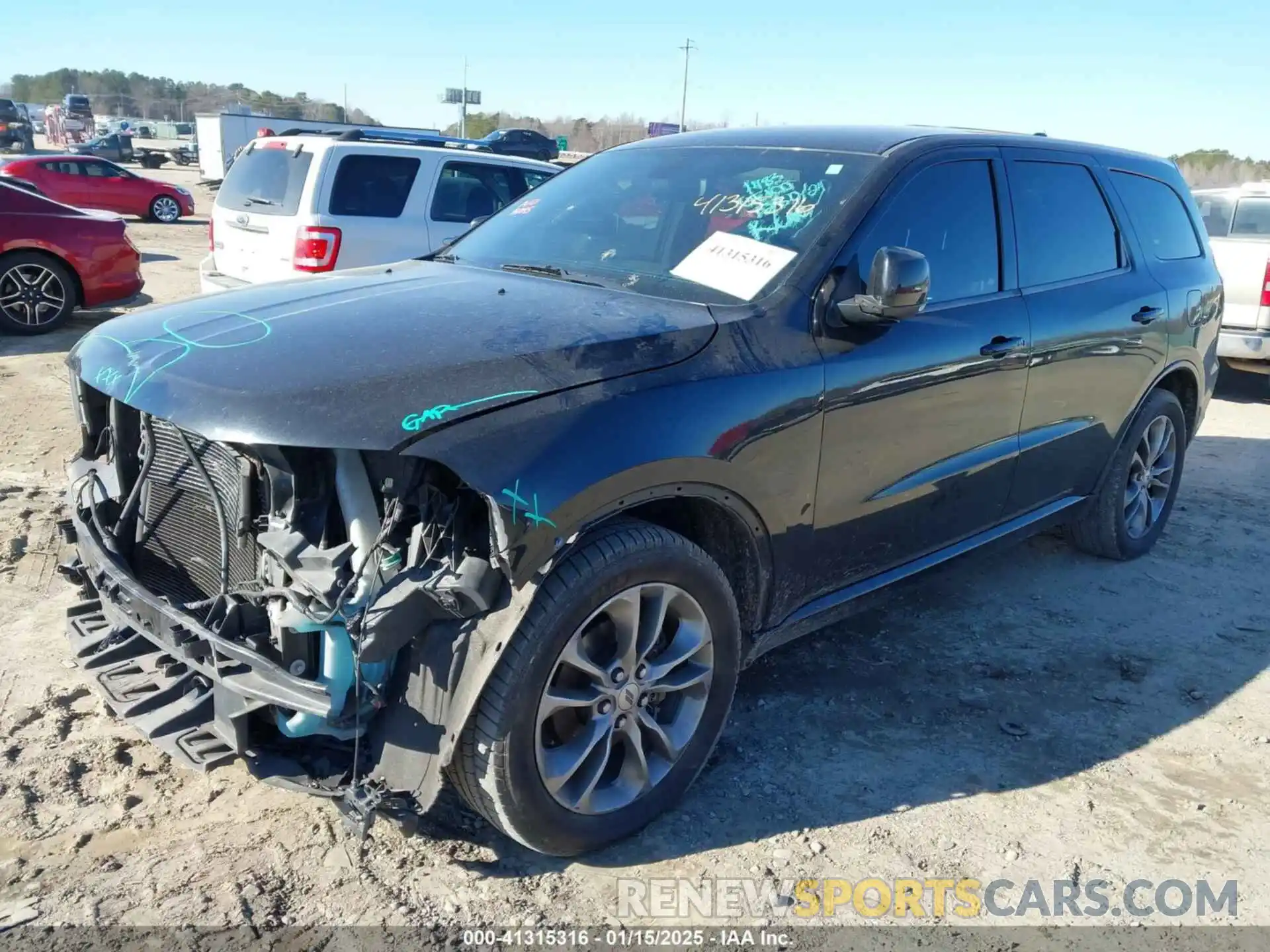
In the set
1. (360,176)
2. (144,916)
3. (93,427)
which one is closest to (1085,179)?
(93,427)

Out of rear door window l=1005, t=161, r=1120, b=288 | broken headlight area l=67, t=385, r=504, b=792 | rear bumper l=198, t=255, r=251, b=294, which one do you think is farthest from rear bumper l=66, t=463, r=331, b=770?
rear bumper l=198, t=255, r=251, b=294

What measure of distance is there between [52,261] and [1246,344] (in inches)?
424

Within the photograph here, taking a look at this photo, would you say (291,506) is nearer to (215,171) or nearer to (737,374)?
(737,374)

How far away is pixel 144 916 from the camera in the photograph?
2.49 metres

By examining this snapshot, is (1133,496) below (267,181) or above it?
below

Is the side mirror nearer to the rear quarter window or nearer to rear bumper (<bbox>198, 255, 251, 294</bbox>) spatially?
rear bumper (<bbox>198, 255, 251, 294</bbox>)

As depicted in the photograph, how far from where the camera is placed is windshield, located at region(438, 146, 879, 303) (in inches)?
127

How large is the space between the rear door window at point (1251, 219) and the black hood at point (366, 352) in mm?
8974

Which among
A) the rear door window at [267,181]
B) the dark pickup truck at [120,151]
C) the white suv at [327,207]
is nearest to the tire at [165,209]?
the white suv at [327,207]

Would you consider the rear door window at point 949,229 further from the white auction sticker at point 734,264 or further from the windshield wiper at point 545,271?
the windshield wiper at point 545,271

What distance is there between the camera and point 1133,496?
5.22 m

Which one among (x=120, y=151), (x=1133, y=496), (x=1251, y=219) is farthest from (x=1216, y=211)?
(x=120, y=151)

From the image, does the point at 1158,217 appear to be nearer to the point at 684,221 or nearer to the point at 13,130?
the point at 684,221

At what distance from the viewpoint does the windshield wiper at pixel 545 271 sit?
3355 millimetres
